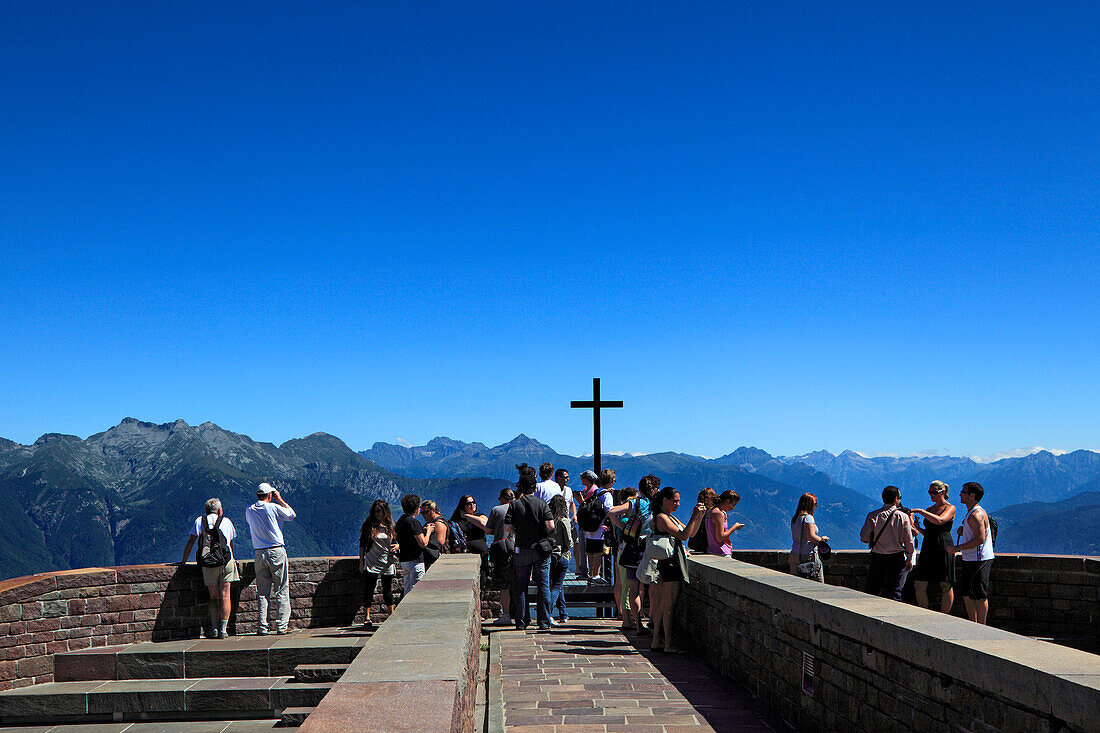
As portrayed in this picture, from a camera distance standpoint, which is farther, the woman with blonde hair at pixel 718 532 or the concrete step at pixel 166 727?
the woman with blonde hair at pixel 718 532

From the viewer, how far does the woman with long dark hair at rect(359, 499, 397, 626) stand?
33.3ft

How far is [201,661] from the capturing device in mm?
9516

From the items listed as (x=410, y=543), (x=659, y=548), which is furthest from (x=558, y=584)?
(x=659, y=548)

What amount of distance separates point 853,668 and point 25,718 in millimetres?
8272

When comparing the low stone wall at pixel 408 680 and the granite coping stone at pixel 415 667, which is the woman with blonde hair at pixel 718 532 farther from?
the granite coping stone at pixel 415 667

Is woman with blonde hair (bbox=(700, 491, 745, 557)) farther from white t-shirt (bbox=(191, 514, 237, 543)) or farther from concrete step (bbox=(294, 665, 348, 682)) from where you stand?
white t-shirt (bbox=(191, 514, 237, 543))

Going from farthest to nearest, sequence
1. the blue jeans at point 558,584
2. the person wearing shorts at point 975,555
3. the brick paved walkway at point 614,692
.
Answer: the blue jeans at point 558,584, the person wearing shorts at point 975,555, the brick paved walkway at point 614,692

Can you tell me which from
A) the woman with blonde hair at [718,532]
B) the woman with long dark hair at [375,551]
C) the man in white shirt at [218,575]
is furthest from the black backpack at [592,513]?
the man in white shirt at [218,575]

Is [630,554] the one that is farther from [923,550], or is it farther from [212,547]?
[212,547]

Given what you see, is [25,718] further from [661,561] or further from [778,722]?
[778,722]

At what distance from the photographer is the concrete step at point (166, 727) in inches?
338

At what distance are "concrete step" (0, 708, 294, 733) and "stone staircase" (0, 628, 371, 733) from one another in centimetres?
1

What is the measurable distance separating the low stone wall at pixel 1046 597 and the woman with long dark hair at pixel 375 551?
5941 mm

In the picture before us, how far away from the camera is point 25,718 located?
894cm
